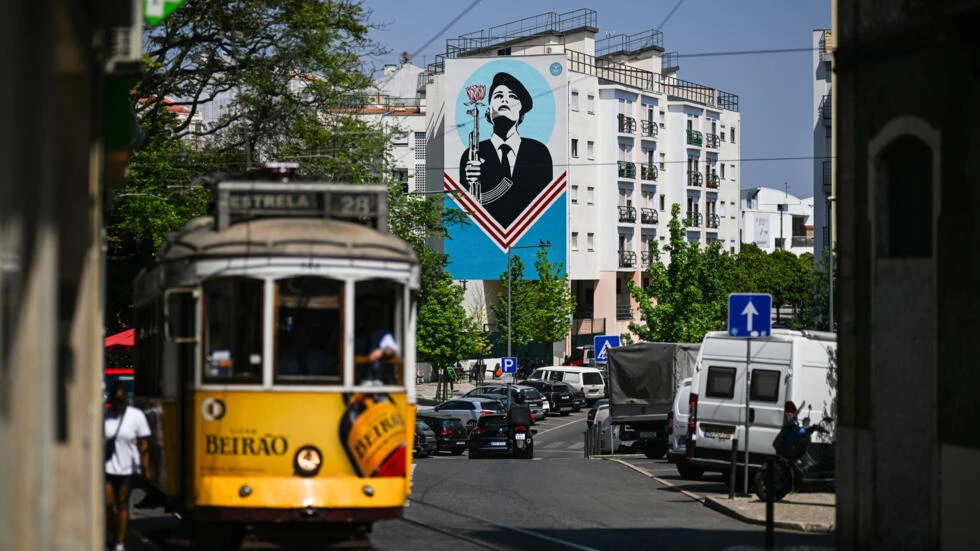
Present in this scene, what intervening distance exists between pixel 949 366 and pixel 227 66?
74.0ft

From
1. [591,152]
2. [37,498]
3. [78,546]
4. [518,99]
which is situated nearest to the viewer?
[37,498]

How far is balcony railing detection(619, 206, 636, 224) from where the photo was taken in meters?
89.1

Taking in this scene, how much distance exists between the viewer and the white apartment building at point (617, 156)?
279 ft

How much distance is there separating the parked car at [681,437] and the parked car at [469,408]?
66.3 feet

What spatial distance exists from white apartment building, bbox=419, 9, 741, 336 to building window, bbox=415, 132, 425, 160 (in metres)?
3.50

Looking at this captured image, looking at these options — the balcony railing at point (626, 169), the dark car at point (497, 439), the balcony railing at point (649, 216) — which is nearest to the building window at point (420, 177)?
the balcony railing at point (626, 169)

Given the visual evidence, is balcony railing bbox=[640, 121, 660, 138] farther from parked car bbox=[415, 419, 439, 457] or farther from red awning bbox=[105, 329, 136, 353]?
red awning bbox=[105, 329, 136, 353]

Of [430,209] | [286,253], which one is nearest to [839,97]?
[286,253]

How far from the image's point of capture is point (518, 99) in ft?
261

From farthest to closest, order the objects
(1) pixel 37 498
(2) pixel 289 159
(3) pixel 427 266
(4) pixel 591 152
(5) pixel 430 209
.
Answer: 1. (4) pixel 591 152
2. (3) pixel 427 266
3. (5) pixel 430 209
4. (2) pixel 289 159
5. (1) pixel 37 498

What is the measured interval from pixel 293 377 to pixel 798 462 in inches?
463

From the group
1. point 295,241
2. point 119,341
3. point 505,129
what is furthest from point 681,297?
point 295,241

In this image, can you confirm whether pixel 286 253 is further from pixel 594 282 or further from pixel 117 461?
pixel 594 282

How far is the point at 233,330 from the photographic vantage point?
12.2 meters
